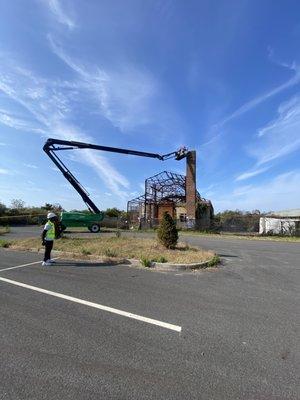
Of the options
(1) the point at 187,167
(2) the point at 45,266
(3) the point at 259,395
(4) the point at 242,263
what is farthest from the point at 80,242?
(1) the point at 187,167

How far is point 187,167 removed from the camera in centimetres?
4203

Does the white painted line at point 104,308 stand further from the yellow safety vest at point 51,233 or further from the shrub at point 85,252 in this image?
the shrub at point 85,252

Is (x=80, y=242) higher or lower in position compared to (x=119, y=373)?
higher

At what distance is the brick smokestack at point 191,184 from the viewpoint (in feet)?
135

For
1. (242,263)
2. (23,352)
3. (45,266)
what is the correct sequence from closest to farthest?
1. (23,352)
2. (45,266)
3. (242,263)

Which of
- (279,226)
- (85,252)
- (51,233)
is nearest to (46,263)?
(51,233)

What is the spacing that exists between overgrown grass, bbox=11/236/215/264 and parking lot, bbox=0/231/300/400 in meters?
2.61

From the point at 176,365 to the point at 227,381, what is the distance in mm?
632

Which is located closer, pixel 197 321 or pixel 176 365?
pixel 176 365

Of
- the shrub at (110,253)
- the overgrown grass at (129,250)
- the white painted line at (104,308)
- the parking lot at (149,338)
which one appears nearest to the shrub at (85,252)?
the overgrown grass at (129,250)

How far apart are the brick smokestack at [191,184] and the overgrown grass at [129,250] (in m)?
24.7

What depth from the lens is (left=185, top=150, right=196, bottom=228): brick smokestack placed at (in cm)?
4119

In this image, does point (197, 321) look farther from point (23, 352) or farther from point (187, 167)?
point (187, 167)

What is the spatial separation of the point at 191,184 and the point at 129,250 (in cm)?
2820
